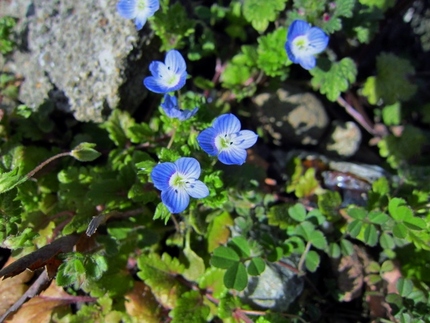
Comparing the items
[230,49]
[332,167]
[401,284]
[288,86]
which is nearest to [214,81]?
[230,49]

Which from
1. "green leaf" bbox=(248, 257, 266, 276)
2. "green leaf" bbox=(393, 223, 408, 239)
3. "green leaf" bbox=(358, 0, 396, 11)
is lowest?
"green leaf" bbox=(248, 257, 266, 276)

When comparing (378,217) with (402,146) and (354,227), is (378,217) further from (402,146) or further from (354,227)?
(402,146)

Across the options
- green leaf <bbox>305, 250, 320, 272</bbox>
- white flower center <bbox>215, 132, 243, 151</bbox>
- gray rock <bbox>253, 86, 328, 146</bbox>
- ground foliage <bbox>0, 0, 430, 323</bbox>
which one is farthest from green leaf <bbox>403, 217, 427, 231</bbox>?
gray rock <bbox>253, 86, 328, 146</bbox>

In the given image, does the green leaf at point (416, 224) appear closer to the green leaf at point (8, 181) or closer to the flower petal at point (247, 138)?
the flower petal at point (247, 138)

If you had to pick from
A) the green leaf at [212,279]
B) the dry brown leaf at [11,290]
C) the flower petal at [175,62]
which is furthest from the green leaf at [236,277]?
the dry brown leaf at [11,290]

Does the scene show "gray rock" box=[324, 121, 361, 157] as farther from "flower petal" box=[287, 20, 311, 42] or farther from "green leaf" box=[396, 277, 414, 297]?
"green leaf" box=[396, 277, 414, 297]

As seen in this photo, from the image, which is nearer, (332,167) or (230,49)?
(332,167)

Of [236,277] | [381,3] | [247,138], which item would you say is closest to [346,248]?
[236,277]

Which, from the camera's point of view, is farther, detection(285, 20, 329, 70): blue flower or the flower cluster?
detection(285, 20, 329, 70): blue flower

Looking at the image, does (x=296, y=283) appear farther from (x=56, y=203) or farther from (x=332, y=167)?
(x=56, y=203)
